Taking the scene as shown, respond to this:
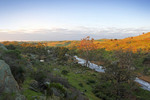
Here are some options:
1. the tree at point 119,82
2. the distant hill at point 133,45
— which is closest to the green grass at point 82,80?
the tree at point 119,82

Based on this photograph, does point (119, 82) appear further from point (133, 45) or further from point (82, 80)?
point (133, 45)

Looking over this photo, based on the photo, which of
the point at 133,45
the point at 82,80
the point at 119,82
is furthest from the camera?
the point at 133,45

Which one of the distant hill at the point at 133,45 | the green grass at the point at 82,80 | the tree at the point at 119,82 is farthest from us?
the distant hill at the point at 133,45

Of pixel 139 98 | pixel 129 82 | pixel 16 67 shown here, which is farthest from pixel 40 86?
pixel 139 98

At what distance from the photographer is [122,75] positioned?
51.9 ft

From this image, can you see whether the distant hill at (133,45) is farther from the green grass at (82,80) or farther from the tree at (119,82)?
the tree at (119,82)

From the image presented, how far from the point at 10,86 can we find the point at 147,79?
32.6 m

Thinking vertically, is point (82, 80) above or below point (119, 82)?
below

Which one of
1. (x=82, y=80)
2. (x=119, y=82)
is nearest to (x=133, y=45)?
(x=82, y=80)

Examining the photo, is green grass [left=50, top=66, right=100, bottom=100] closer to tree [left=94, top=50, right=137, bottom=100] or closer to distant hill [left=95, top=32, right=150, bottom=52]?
tree [left=94, top=50, right=137, bottom=100]

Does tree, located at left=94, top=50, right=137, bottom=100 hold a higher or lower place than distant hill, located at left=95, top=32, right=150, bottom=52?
lower

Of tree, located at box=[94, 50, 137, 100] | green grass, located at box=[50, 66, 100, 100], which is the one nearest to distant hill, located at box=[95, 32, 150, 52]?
green grass, located at box=[50, 66, 100, 100]

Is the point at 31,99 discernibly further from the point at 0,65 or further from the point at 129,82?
the point at 129,82

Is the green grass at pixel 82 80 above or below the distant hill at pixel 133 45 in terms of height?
below
